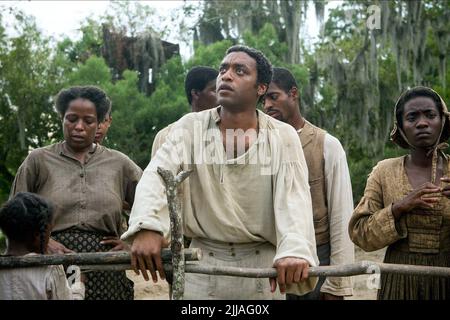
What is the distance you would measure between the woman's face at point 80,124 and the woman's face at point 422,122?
1734 millimetres

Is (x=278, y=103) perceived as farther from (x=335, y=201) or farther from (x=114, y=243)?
(x=114, y=243)

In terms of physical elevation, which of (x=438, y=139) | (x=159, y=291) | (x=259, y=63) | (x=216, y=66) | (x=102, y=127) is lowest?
(x=159, y=291)

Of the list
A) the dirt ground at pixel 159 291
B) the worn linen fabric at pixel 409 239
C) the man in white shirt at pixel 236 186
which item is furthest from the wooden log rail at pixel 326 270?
the dirt ground at pixel 159 291

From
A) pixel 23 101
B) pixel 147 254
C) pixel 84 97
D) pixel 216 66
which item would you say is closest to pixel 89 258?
pixel 147 254

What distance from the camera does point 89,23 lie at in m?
17.8

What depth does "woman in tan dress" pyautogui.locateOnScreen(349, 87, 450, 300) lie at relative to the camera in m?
3.68

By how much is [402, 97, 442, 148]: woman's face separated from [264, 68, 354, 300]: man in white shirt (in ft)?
2.24

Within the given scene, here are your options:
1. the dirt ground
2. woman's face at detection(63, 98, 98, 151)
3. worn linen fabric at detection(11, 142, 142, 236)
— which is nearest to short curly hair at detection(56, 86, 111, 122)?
woman's face at detection(63, 98, 98, 151)

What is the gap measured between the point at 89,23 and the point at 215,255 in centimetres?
1496

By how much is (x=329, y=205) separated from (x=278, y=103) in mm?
802

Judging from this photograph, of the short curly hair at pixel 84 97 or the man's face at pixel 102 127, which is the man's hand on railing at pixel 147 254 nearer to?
the short curly hair at pixel 84 97

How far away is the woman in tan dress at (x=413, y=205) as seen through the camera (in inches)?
145

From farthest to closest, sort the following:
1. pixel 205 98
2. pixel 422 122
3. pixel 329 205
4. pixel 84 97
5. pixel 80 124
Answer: pixel 205 98 < pixel 329 205 < pixel 84 97 < pixel 80 124 < pixel 422 122

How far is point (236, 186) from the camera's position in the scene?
355 cm
